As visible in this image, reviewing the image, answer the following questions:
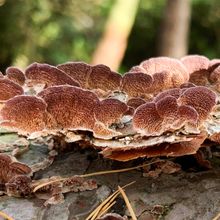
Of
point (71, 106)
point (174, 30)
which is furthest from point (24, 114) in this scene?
point (174, 30)

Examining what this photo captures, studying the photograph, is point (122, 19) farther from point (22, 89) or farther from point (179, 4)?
point (22, 89)

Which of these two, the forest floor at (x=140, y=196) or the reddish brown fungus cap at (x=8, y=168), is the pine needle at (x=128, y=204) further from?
the reddish brown fungus cap at (x=8, y=168)

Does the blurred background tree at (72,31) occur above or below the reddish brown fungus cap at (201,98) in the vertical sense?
above

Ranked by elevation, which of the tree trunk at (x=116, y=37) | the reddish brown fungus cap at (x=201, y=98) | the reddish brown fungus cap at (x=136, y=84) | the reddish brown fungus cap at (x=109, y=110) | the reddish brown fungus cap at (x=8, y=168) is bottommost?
the reddish brown fungus cap at (x=8, y=168)

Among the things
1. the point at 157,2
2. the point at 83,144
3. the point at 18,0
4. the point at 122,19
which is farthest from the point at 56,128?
the point at 157,2

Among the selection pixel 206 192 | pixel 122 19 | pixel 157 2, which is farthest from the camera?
pixel 157 2

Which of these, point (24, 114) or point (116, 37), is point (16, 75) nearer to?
point (24, 114)

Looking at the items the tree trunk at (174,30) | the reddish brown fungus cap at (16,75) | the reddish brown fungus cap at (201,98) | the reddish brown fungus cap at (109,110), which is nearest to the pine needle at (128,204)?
the reddish brown fungus cap at (109,110)
